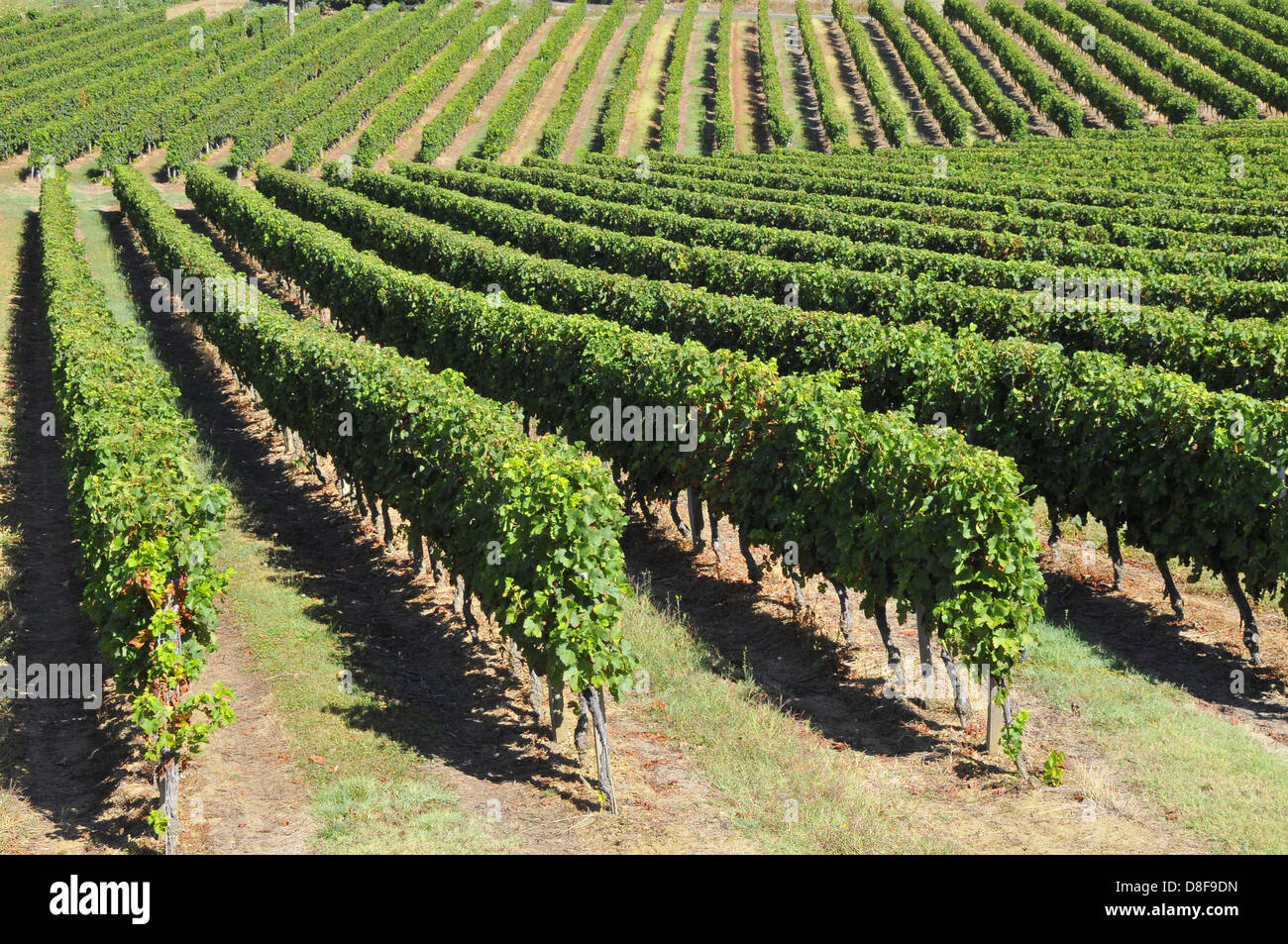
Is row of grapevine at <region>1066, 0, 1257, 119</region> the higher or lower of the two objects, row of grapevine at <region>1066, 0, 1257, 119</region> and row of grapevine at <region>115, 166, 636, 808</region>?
the higher

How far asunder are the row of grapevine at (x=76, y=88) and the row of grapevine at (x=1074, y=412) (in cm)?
5730

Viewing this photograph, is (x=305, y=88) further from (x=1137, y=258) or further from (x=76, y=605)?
(x=76, y=605)

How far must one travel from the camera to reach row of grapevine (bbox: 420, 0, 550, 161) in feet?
230

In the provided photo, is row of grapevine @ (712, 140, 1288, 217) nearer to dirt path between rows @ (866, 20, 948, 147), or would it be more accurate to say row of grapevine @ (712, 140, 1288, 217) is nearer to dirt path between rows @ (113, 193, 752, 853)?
dirt path between rows @ (866, 20, 948, 147)

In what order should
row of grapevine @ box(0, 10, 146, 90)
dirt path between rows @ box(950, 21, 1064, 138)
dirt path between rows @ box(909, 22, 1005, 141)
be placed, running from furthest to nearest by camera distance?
row of grapevine @ box(0, 10, 146, 90), dirt path between rows @ box(909, 22, 1005, 141), dirt path between rows @ box(950, 21, 1064, 138)

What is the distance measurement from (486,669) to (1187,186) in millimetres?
39256

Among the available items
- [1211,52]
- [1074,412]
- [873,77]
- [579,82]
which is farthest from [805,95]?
[1074,412]

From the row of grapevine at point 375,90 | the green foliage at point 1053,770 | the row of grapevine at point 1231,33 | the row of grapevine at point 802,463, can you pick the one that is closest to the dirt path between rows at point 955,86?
the row of grapevine at point 1231,33

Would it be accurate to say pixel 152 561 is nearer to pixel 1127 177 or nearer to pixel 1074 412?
pixel 1074 412

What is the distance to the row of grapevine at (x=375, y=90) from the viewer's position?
6806 centimetres

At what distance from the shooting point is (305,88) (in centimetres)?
8212

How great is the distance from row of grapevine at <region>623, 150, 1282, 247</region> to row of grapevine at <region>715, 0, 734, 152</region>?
16.5 meters

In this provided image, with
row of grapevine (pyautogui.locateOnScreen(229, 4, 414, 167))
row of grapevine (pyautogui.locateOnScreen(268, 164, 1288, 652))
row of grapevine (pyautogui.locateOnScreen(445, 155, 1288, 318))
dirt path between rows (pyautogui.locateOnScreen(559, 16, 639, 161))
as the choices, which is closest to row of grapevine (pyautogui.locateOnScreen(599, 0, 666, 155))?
dirt path between rows (pyautogui.locateOnScreen(559, 16, 639, 161))

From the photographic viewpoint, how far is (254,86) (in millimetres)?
80438
